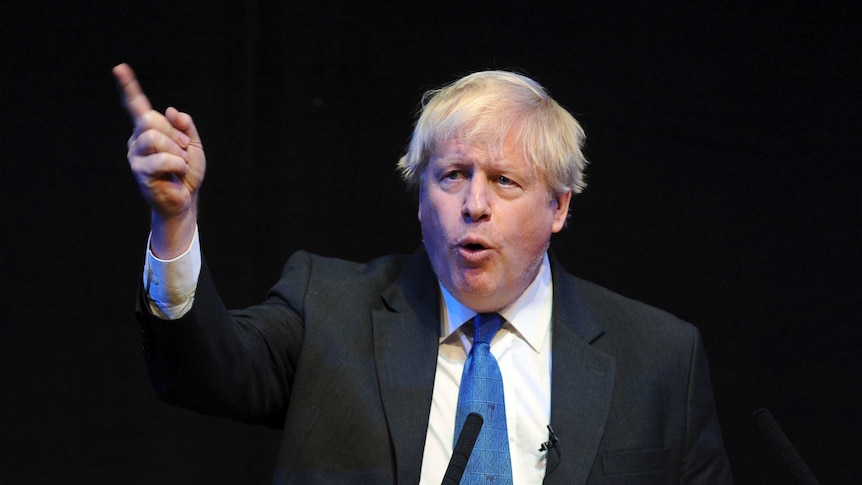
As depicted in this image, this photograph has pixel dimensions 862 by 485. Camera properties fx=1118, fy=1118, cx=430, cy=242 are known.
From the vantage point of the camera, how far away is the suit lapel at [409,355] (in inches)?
83.1

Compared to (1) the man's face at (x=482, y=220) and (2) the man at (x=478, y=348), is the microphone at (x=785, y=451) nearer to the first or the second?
(2) the man at (x=478, y=348)

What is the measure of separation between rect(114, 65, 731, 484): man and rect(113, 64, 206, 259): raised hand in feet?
0.86

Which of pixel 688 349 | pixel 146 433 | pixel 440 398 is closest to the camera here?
pixel 440 398

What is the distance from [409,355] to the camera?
2.22m

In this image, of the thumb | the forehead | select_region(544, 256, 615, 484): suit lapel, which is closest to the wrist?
the thumb

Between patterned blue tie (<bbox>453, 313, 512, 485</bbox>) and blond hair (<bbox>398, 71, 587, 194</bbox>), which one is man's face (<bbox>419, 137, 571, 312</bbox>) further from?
patterned blue tie (<bbox>453, 313, 512, 485</bbox>)

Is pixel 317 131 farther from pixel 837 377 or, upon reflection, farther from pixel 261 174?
pixel 837 377

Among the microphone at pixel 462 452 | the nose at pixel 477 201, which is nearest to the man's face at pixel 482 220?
the nose at pixel 477 201

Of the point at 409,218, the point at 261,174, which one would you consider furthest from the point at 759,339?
the point at 261,174

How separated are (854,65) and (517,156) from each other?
3.30ft

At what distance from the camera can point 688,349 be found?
2.40m

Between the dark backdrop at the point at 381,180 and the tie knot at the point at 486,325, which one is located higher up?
the dark backdrop at the point at 381,180

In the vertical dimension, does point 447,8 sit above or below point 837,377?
above

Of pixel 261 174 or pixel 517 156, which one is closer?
Result: pixel 517 156
